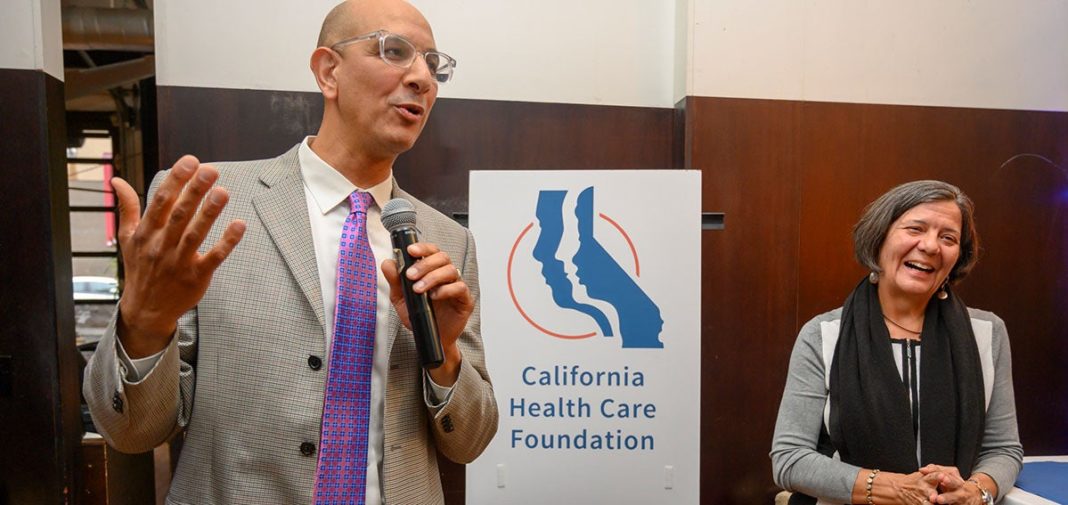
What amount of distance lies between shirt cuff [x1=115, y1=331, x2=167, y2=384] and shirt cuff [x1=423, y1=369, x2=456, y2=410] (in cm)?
41

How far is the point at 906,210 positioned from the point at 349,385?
5.04 ft

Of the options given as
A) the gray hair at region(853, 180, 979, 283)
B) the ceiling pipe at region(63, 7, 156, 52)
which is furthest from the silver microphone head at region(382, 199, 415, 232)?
the ceiling pipe at region(63, 7, 156, 52)

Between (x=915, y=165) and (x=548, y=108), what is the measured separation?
5.24 feet

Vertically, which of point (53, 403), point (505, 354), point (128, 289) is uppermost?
point (128, 289)

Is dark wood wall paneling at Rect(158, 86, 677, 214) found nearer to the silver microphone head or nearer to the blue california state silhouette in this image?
the blue california state silhouette

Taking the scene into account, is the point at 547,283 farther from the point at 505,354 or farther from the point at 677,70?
the point at 677,70

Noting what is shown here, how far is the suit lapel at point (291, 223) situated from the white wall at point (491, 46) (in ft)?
4.72

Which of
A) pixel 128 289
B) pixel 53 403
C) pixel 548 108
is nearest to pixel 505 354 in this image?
pixel 548 108

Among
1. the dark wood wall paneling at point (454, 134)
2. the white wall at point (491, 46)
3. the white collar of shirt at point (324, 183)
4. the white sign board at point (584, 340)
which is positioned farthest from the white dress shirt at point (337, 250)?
the white wall at point (491, 46)

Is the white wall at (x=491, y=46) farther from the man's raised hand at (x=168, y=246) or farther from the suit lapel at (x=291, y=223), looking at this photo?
the man's raised hand at (x=168, y=246)

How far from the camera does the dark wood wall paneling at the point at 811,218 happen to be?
2645 millimetres

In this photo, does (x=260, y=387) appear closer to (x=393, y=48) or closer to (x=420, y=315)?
(x=420, y=315)

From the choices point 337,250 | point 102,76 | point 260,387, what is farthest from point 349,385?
point 102,76

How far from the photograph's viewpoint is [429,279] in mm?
957
